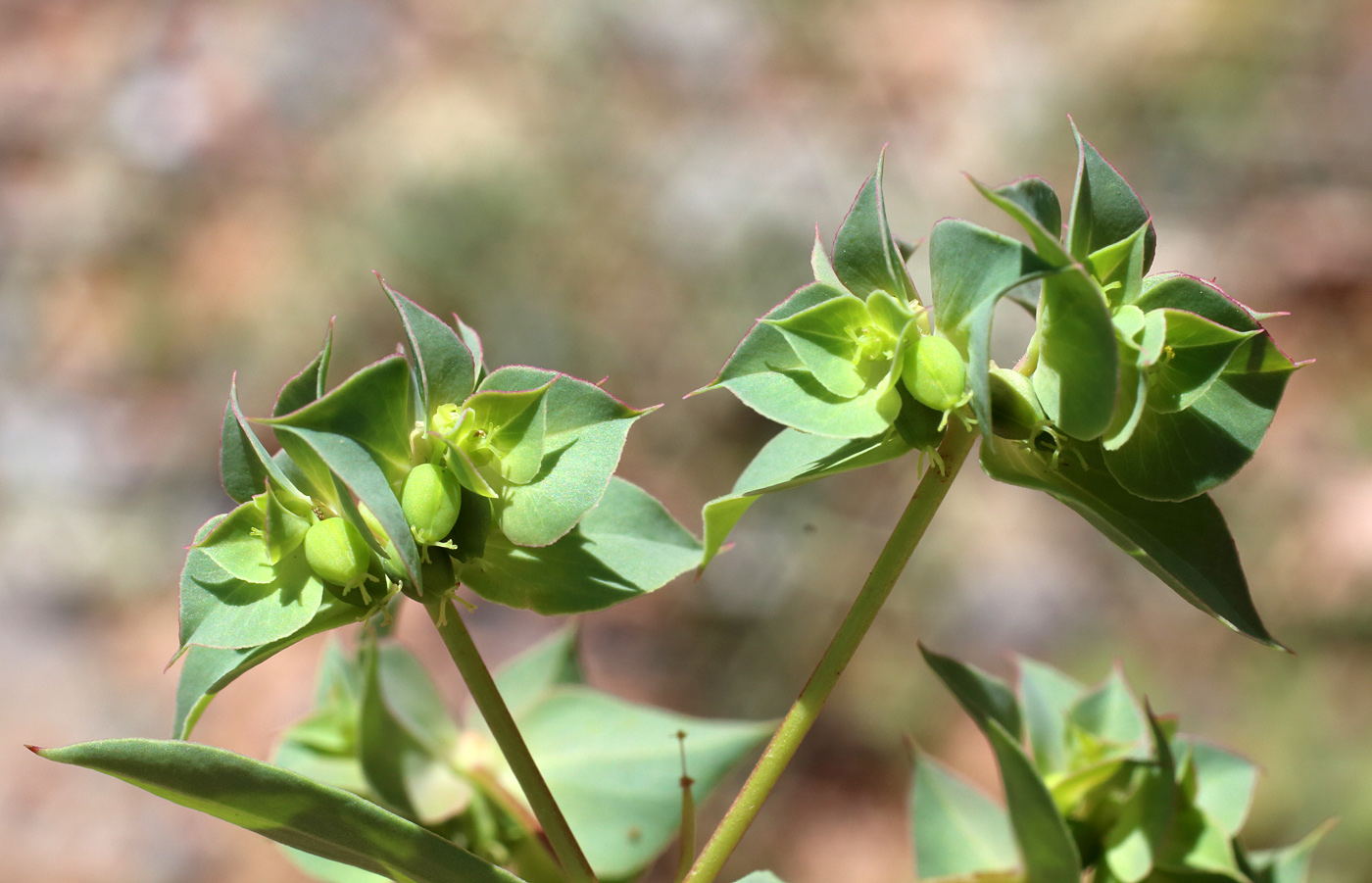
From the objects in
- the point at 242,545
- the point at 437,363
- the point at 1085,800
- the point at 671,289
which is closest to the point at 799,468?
the point at 437,363

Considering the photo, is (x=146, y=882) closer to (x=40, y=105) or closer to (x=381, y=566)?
(x=381, y=566)

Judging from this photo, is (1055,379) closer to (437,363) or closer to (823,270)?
(823,270)

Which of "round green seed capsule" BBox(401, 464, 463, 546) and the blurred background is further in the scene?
the blurred background

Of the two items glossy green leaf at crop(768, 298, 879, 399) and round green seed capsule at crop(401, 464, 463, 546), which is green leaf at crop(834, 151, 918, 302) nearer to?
glossy green leaf at crop(768, 298, 879, 399)

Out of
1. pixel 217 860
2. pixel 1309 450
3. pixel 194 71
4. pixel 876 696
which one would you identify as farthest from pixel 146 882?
pixel 1309 450

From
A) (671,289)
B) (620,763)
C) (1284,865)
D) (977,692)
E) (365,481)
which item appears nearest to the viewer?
(365,481)

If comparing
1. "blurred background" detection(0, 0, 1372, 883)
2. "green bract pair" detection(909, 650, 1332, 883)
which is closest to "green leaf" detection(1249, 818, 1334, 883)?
"green bract pair" detection(909, 650, 1332, 883)

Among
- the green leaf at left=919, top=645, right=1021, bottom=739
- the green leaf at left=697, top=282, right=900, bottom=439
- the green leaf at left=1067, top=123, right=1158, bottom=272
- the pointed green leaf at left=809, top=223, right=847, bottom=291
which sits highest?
the green leaf at left=1067, top=123, right=1158, bottom=272

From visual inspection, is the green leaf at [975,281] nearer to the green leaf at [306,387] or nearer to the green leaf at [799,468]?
the green leaf at [799,468]
